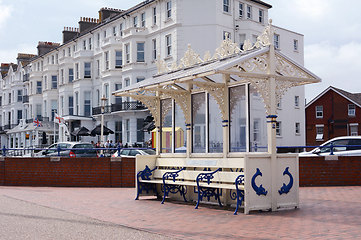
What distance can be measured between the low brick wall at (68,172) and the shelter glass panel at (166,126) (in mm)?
4712

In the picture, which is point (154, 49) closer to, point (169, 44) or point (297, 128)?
point (169, 44)

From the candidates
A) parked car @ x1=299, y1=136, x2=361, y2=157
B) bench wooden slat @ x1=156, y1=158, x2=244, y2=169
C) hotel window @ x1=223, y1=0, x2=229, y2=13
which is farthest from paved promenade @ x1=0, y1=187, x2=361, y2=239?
hotel window @ x1=223, y1=0, x2=229, y2=13

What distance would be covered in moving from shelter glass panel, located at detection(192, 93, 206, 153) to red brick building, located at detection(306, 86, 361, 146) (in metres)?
45.6

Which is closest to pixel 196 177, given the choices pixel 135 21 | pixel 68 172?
pixel 68 172

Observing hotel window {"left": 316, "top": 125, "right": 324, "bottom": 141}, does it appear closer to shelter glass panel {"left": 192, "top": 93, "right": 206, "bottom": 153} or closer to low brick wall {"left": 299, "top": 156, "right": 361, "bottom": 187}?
low brick wall {"left": 299, "top": 156, "right": 361, "bottom": 187}

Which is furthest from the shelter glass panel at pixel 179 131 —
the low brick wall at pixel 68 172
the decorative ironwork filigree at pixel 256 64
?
the low brick wall at pixel 68 172

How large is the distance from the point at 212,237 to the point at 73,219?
3565 mm

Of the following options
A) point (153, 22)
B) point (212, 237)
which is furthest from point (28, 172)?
point (153, 22)

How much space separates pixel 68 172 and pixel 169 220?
10.8 m

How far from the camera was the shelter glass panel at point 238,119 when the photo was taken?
36.3 feet

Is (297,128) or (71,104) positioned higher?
(71,104)

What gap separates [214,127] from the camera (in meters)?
12.2

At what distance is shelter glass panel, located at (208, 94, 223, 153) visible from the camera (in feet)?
39.2

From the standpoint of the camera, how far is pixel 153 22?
38531 mm
